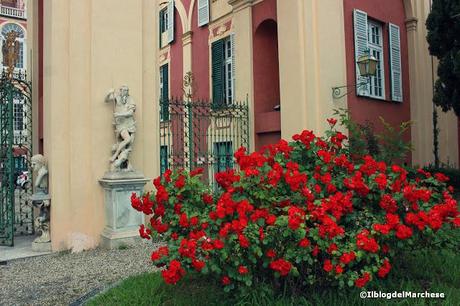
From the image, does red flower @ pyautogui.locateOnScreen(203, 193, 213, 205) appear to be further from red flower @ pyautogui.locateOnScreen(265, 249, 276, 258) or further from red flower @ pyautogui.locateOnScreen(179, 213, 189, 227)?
red flower @ pyautogui.locateOnScreen(265, 249, 276, 258)

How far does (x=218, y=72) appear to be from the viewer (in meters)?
12.1

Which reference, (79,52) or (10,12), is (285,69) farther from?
(10,12)

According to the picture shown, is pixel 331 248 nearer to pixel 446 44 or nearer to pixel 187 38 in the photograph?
pixel 446 44

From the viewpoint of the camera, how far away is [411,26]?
10.9 meters

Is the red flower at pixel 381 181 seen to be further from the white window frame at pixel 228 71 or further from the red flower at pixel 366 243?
the white window frame at pixel 228 71

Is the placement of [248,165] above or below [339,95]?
below

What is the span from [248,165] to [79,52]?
164 inches

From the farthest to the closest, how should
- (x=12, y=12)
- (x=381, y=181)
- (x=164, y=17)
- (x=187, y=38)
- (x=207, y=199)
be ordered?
(x=12, y=12) < (x=164, y=17) < (x=187, y=38) < (x=207, y=199) < (x=381, y=181)

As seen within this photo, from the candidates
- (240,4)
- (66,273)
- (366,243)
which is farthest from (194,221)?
(240,4)

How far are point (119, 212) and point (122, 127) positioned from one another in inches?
49.7

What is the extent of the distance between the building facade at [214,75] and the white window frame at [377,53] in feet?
0.11

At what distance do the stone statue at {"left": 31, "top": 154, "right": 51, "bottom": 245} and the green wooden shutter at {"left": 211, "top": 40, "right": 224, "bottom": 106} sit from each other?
245 inches

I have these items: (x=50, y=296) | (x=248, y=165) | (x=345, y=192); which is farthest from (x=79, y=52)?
(x=345, y=192)

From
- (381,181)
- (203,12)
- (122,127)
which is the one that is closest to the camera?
(381,181)
